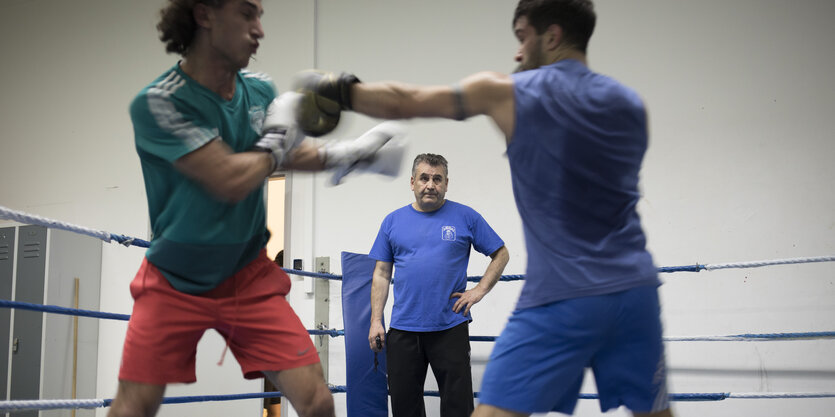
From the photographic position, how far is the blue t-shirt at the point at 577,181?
4.80ft

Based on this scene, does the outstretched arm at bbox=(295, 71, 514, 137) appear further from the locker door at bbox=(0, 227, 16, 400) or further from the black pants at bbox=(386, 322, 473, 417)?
the locker door at bbox=(0, 227, 16, 400)

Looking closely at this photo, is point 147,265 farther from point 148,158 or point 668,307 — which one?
point 668,307

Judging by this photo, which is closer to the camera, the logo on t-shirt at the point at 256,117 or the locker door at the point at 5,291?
the logo on t-shirt at the point at 256,117

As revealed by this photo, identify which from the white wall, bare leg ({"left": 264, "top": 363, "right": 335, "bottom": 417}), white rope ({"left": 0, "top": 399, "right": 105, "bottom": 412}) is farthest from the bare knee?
the white wall

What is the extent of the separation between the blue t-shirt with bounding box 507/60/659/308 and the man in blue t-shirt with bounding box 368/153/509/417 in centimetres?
187

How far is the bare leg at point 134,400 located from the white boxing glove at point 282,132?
22.3 inches

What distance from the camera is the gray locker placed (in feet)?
17.0

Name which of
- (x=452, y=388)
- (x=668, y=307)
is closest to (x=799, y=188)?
(x=668, y=307)

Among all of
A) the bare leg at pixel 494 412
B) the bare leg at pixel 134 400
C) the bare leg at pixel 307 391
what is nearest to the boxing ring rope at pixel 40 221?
the bare leg at pixel 134 400

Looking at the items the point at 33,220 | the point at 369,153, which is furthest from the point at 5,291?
the point at 369,153

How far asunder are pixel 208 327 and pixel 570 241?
33.6 inches

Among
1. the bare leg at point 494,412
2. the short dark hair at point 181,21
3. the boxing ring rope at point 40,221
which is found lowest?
the bare leg at point 494,412

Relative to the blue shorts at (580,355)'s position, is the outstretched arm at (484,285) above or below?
above

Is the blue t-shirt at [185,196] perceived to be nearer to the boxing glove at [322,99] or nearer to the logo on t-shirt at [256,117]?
the logo on t-shirt at [256,117]
